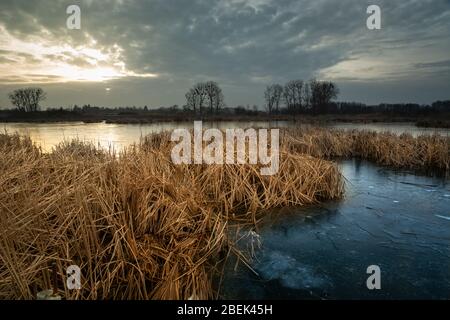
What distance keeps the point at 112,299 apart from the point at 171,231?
106 cm

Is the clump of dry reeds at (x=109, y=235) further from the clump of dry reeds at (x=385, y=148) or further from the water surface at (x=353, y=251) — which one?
the clump of dry reeds at (x=385, y=148)

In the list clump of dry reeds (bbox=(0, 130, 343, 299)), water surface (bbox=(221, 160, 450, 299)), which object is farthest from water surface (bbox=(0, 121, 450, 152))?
water surface (bbox=(221, 160, 450, 299))

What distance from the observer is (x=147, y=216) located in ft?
11.7

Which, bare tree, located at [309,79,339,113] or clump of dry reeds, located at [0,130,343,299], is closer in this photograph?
clump of dry reeds, located at [0,130,343,299]

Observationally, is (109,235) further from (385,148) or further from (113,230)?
(385,148)

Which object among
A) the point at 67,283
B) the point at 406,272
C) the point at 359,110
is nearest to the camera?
the point at 67,283

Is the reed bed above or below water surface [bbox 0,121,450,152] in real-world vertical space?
below

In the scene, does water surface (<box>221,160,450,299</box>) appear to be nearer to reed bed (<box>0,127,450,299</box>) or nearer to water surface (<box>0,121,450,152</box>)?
reed bed (<box>0,127,450,299</box>)

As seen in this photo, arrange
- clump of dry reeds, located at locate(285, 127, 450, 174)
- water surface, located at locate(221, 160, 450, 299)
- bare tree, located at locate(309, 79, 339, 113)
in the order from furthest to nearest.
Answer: bare tree, located at locate(309, 79, 339, 113), clump of dry reeds, located at locate(285, 127, 450, 174), water surface, located at locate(221, 160, 450, 299)

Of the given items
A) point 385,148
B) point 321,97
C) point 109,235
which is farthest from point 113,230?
point 321,97

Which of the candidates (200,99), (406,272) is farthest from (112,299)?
(200,99)

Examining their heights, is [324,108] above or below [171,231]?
above

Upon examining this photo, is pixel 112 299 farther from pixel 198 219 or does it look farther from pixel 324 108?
pixel 324 108

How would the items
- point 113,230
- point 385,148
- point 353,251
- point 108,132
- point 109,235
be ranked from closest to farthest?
point 113,230 → point 109,235 → point 353,251 → point 385,148 → point 108,132
